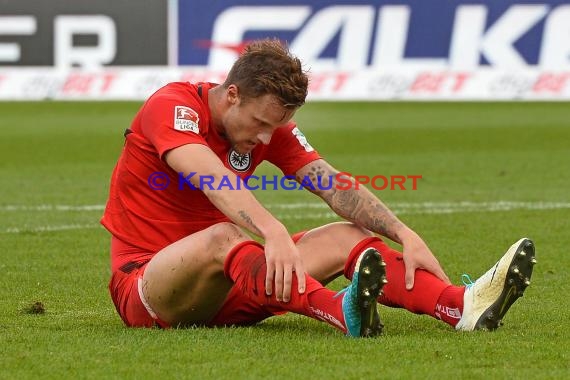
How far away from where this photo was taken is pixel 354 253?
5266mm

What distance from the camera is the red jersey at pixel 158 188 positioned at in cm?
533

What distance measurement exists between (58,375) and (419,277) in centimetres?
162

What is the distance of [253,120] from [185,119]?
279mm

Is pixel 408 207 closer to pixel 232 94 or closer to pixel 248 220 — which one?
pixel 232 94

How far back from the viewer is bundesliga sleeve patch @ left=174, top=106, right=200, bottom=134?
511cm

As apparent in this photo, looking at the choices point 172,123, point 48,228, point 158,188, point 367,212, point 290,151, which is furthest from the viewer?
point 48,228

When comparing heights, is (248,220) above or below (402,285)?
above

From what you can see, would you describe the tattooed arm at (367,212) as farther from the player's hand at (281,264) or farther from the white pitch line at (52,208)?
the white pitch line at (52,208)

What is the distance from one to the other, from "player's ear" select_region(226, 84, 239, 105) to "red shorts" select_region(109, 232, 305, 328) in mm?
718

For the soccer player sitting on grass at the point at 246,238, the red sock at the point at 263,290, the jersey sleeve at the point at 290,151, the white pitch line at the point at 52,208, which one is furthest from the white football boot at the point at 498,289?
the white pitch line at the point at 52,208

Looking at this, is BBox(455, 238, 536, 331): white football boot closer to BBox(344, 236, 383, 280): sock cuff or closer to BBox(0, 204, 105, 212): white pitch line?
BBox(344, 236, 383, 280): sock cuff

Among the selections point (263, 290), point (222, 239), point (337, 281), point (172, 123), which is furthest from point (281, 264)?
point (337, 281)

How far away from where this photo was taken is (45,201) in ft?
38.4

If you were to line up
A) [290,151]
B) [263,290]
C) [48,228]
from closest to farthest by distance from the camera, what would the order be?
[263,290], [290,151], [48,228]
